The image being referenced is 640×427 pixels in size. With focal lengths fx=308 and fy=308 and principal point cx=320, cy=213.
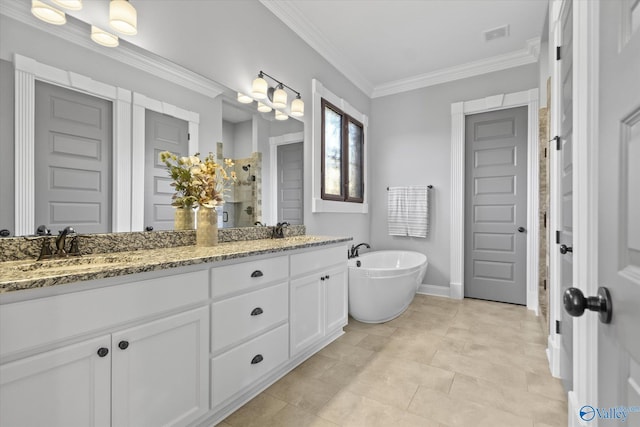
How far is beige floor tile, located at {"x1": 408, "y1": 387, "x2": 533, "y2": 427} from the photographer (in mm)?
1572

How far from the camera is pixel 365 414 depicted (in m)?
1.64

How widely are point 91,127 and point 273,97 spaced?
148 centimetres

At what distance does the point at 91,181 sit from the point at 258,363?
1.30 meters

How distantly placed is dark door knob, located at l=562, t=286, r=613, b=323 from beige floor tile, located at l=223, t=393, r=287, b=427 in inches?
59.2

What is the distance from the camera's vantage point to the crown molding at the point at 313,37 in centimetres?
271

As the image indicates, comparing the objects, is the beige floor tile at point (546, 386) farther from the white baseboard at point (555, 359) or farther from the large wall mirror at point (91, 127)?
the large wall mirror at point (91, 127)

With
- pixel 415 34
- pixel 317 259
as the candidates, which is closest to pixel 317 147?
pixel 317 259

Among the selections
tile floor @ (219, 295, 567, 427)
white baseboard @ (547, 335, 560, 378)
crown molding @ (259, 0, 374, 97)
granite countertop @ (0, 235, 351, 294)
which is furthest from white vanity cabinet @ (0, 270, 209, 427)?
crown molding @ (259, 0, 374, 97)

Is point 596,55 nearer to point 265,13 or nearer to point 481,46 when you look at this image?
point 265,13

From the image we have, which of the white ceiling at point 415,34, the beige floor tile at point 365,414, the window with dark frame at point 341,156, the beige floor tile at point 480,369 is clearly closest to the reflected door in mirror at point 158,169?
the beige floor tile at point 365,414

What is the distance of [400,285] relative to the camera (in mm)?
2988

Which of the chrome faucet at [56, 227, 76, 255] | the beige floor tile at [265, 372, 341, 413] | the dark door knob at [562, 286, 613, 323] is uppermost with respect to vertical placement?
the chrome faucet at [56, 227, 76, 255]

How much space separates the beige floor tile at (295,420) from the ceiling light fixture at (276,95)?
2.17 m

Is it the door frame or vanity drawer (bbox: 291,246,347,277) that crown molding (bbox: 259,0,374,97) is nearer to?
the door frame
